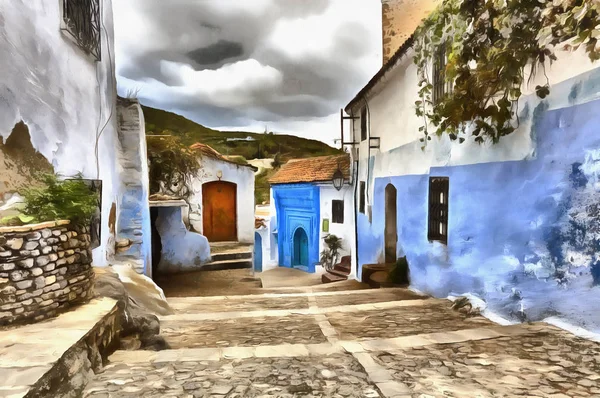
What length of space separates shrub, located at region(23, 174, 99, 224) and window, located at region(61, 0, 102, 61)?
88.1 inches

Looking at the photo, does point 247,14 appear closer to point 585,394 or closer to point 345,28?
point 345,28

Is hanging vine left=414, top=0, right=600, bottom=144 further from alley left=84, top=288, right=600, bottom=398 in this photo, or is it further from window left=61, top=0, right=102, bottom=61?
window left=61, top=0, right=102, bottom=61

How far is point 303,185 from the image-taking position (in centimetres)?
1753

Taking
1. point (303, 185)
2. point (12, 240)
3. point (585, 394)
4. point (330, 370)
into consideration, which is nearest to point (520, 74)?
point (585, 394)

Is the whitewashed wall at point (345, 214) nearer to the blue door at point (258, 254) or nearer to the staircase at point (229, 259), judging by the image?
the staircase at point (229, 259)

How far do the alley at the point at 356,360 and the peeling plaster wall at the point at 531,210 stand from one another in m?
0.44

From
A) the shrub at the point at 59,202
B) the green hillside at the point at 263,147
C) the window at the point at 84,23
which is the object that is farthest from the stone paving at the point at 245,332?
the green hillside at the point at 263,147

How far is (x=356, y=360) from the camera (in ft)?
10.8

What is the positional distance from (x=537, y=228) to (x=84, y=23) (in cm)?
630

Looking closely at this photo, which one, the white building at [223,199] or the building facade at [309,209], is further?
the building facade at [309,209]

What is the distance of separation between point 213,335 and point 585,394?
3300mm

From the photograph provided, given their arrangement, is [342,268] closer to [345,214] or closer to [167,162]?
[345,214]

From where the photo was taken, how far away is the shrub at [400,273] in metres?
7.49

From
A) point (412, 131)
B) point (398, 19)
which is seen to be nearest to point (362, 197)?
point (412, 131)
